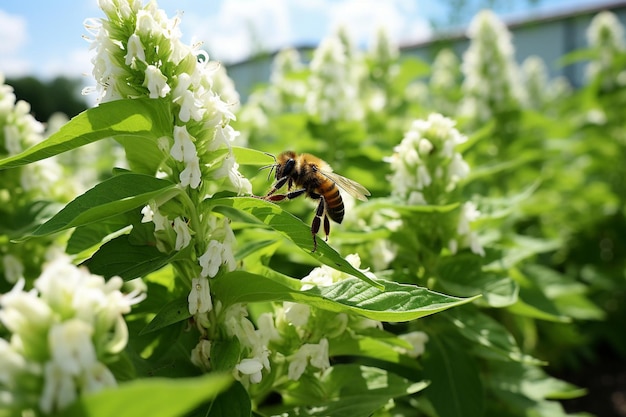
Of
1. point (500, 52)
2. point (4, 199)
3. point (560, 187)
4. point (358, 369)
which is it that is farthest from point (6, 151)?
point (560, 187)

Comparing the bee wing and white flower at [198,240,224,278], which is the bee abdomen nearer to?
the bee wing

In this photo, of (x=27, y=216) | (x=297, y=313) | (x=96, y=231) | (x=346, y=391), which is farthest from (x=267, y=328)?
(x=27, y=216)

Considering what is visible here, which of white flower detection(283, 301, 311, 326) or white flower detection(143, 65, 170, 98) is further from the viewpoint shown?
white flower detection(283, 301, 311, 326)

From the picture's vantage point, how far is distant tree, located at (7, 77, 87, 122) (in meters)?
28.0

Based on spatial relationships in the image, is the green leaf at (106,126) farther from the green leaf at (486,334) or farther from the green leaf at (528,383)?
the green leaf at (528,383)

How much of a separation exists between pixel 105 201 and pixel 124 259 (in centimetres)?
27

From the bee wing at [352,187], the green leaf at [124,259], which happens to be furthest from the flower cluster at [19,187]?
the bee wing at [352,187]

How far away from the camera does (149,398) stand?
89 centimetres

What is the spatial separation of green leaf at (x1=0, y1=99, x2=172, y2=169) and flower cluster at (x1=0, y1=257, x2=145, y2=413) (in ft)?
1.80

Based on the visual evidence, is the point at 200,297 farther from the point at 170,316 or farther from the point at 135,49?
the point at 135,49

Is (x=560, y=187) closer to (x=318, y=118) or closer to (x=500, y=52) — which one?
(x=500, y=52)

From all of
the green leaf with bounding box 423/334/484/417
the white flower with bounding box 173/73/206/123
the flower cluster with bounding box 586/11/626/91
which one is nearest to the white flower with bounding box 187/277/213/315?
the white flower with bounding box 173/73/206/123

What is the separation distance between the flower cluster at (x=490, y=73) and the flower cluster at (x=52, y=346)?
16.9 feet

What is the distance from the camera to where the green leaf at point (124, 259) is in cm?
166
